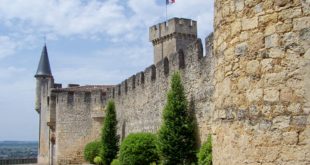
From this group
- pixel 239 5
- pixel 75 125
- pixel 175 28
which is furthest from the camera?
pixel 175 28

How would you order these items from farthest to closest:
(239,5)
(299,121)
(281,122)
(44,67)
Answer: (44,67) < (239,5) < (281,122) < (299,121)

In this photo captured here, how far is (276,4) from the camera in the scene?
15.6ft

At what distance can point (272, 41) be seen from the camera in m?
4.77

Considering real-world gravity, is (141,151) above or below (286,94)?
below

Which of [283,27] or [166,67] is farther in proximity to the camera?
[166,67]

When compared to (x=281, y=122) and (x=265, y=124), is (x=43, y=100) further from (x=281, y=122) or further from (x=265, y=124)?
(x=281, y=122)

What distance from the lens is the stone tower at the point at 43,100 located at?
131 ft

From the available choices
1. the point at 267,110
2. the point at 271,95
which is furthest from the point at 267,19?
the point at 267,110

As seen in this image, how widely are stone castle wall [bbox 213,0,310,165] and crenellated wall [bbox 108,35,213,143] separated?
9006 millimetres

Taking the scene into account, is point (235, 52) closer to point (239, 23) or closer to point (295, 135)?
point (239, 23)

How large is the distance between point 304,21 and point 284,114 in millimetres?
889

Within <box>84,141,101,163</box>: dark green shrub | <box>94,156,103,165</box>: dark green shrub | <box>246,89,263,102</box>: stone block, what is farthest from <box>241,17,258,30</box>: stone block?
<box>84,141,101,163</box>: dark green shrub

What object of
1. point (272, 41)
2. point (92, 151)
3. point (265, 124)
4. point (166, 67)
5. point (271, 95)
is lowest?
point (92, 151)

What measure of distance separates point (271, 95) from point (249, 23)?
A: 0.80m
